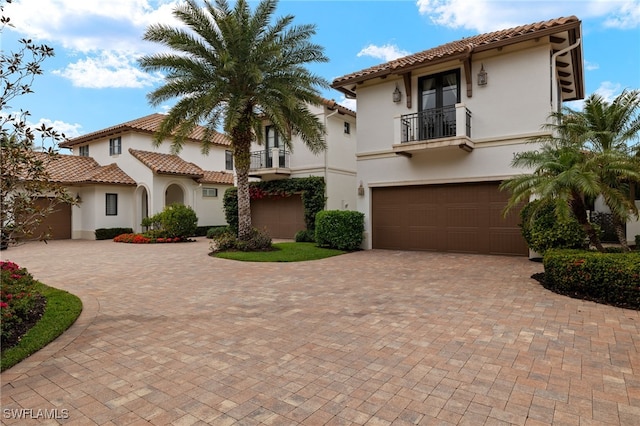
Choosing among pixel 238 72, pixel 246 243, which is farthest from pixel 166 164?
pixel 246 243

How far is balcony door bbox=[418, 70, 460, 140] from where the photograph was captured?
13.0 m

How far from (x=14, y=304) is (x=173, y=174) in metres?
18.5

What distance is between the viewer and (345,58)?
1562 centimetres

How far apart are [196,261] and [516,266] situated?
9736 mm

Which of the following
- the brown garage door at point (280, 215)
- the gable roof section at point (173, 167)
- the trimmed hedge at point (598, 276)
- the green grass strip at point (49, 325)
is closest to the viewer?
the green grass strip at point (49, 325)

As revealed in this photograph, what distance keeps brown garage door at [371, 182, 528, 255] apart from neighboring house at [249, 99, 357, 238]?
13.8ft

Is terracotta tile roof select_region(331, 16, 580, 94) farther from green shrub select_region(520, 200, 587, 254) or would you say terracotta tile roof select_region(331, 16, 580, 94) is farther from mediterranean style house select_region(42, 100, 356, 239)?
green shrub select_region(520, 200, 587, 254)

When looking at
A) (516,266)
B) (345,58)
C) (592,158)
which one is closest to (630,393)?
(592,158)

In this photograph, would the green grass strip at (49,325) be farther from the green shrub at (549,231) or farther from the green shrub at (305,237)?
the green shrub at (305,237)

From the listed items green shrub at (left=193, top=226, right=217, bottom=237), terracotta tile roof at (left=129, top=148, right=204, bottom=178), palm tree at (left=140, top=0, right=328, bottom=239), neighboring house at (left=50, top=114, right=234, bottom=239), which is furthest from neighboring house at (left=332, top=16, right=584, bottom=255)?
neighboring house at (left=50, top=114, right=234, bottom=239)

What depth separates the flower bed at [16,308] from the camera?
443cm

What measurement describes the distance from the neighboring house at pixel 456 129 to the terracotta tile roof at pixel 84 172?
611 inches

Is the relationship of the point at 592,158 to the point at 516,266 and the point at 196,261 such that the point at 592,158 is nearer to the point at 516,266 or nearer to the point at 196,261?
the point at 516,266

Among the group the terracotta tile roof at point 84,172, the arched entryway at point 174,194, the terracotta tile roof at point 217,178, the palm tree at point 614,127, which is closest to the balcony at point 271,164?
the terracotta tile roof at point 217,178
